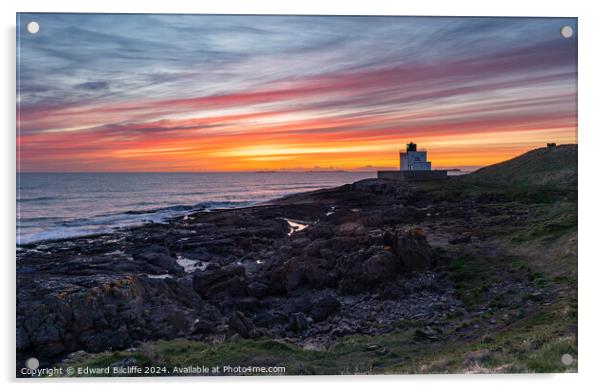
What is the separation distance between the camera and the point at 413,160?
6.60 metres

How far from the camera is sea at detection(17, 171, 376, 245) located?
5.60 meters

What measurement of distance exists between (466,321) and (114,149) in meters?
6.54

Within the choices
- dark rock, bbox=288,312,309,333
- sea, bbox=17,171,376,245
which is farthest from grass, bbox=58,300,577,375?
sea, bbox=17,171,376,245

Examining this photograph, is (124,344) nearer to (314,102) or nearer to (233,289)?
(233,289)

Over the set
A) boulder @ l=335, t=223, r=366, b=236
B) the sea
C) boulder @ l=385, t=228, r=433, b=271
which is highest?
the sea

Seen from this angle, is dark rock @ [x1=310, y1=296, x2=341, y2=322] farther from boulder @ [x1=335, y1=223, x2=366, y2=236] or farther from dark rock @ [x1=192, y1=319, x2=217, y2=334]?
dark rock @ [x1=192, y1=319, x2=217, y2=334]

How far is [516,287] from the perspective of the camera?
20.2 feet

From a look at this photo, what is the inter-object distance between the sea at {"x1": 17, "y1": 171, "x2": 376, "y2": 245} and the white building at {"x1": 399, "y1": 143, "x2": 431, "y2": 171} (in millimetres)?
628

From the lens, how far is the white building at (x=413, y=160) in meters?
6.46

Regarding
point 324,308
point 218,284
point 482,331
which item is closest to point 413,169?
point 482,331

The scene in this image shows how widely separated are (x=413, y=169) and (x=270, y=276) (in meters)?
3.69

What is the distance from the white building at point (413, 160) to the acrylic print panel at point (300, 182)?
0.04 m

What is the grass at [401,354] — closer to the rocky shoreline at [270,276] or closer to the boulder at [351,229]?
the rocky shoreline at [270,276]

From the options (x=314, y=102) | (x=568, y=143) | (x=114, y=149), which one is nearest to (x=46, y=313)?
(x=114, y=149)
